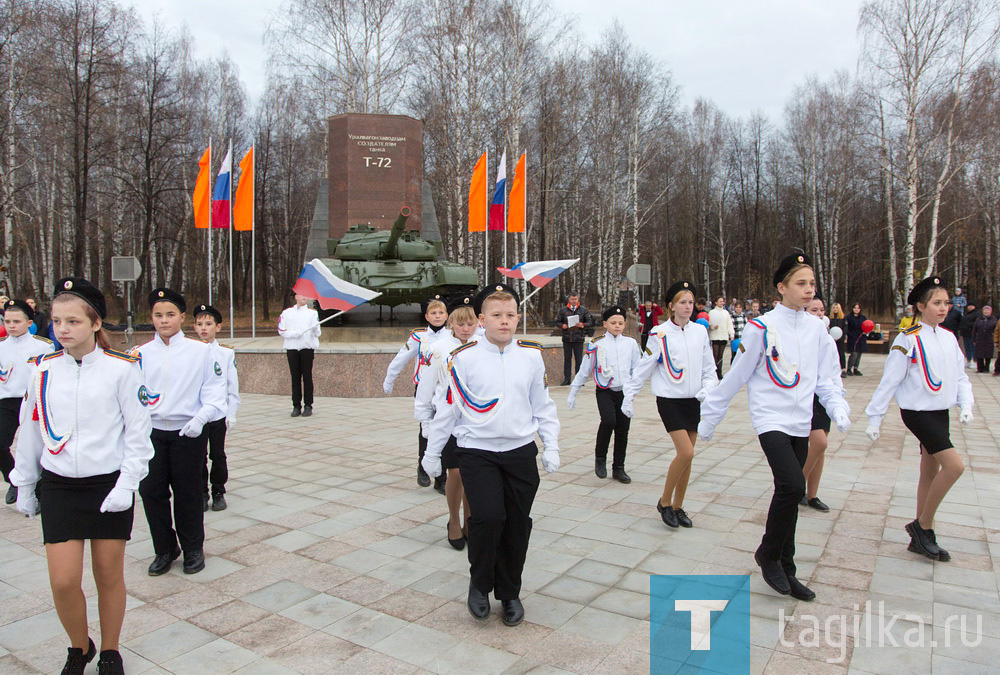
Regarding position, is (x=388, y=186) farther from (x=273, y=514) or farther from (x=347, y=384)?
(x=273, y=514)

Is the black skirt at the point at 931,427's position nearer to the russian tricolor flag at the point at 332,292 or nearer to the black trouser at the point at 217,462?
the black trouser at the point at 217,462

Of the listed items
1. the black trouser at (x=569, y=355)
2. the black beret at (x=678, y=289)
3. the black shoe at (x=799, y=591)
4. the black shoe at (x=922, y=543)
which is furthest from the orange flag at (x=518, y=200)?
the black shoe at (x=799, y=591)

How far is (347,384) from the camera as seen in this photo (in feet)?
42.6

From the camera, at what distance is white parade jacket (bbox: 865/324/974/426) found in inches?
181

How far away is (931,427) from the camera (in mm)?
4625

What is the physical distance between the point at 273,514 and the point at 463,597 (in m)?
2.36

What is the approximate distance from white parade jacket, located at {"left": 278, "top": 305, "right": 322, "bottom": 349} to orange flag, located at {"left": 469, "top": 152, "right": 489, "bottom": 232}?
8.11m

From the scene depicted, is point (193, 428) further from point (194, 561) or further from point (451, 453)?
point (451, 453)

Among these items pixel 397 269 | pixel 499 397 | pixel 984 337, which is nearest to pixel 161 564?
pixel 499 397

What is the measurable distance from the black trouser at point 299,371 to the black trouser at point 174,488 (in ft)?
21.3

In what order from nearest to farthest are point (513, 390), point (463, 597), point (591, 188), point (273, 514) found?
point (513, 390)
point (463, 597)
point (273, 514)
point (591, 188)

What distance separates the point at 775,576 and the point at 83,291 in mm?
3904

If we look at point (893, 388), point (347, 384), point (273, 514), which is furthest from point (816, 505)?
point (347, 384)

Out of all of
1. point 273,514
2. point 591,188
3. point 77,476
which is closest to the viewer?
point 77,476
